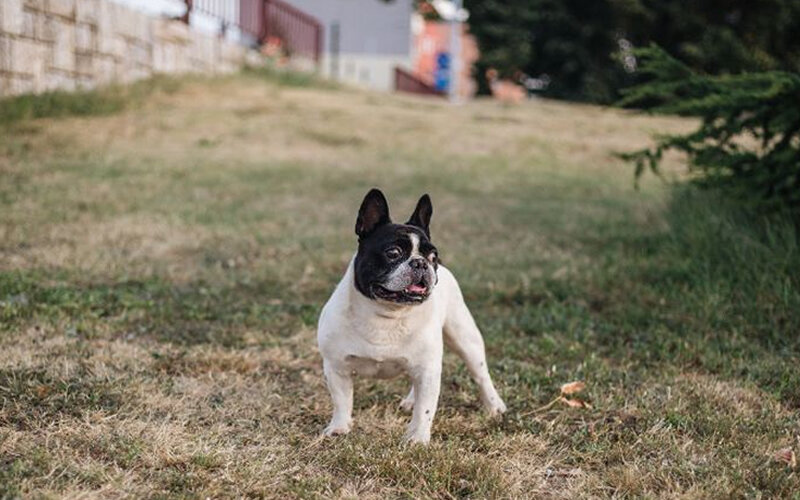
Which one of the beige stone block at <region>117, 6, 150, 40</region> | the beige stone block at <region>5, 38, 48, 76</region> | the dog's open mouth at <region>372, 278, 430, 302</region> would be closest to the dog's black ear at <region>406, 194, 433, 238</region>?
the dog's open mouth at <region>372, 278, 430, 302</region>

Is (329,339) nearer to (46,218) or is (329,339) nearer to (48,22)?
(46,218)

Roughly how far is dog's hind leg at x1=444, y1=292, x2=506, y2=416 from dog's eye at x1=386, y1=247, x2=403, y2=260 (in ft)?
1.90

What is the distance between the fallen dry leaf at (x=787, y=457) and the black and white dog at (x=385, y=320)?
1.40m

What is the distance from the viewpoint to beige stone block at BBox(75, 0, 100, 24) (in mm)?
12352

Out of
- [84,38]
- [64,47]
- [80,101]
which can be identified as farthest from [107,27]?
[80,101]

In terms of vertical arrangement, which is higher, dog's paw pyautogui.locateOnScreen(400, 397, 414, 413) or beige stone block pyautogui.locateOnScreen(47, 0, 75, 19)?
beige stone block pyautogui.locateOnScreen(47, 0, 75, 19)

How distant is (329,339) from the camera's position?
Answer: 3.40m

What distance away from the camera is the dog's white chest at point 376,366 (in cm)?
339

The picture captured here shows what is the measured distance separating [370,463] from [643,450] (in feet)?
3.83

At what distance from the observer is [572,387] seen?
4148 mm

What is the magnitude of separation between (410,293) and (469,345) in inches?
29.1

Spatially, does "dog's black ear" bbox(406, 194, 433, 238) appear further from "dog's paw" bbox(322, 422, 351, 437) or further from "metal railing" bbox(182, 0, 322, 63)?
"metal railing" bbox(182, 0, 322, 63)

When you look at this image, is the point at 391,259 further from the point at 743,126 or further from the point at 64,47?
the point at 64,47

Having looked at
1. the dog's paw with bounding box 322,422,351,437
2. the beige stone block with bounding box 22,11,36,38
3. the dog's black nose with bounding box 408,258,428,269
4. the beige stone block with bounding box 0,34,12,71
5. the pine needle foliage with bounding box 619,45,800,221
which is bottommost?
the dog's paw with bounding box 322,422,351,437
